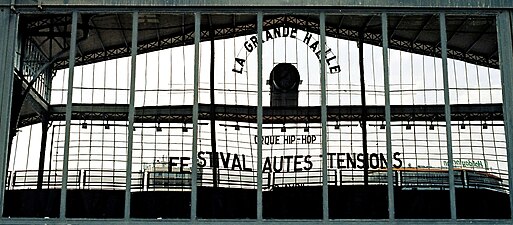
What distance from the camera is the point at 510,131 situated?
11.7 meters

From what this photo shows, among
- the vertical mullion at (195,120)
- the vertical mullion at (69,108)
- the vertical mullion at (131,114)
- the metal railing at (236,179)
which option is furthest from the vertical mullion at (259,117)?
the vertical mullion at (69,108)

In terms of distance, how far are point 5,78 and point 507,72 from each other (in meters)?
9.26

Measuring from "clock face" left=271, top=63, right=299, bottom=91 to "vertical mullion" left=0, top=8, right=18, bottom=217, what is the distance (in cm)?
484

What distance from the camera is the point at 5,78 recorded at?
11.8 metres

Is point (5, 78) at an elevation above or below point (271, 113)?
above

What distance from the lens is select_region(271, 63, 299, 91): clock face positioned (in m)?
12.1

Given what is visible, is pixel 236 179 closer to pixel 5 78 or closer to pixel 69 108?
pixel 69 108

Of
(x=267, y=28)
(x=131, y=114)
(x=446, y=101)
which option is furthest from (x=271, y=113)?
(x=446, y=101)

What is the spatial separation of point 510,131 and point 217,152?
538 centimetres

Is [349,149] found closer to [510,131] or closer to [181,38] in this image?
[510,131]

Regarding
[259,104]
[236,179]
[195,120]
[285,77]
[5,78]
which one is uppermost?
[285,77]

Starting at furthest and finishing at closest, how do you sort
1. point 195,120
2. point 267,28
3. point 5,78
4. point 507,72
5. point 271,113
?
point 271,113 → point 267,28 → point 507,72 → point 195,120 → point 5,78

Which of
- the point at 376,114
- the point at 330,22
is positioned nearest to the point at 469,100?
the point at 376,114

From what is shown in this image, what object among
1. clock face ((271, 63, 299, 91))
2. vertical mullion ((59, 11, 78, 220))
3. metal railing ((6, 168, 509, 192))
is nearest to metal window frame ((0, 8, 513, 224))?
vertical mullion ((59, 11, 78, 220))
